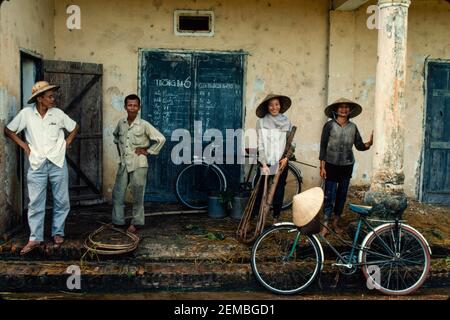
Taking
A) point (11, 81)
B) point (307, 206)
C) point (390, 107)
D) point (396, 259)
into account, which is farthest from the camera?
point (11, 81)

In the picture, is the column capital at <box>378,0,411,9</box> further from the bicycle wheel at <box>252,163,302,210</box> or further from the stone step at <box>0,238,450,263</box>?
the bicycle wheel at <box>252,163,302,210</box>

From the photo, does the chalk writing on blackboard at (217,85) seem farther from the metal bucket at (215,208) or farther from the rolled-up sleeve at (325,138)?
the rolled-up sleeve at (325,138)

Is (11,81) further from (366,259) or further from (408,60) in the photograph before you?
(408,60)

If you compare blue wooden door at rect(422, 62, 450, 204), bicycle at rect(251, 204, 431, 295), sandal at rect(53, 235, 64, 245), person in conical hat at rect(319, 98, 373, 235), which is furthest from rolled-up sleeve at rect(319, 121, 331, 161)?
sandal at rect(53, 235, 64, 245)

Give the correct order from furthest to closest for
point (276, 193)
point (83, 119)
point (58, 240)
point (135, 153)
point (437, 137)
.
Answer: point (437, 137) < point (83, 119) < point (276, 193) < point (135, 153) < point (58, 240)

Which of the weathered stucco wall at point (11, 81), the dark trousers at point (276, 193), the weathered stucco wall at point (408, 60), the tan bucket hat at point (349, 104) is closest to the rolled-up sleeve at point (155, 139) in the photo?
the dark trousers at point (276, 193)

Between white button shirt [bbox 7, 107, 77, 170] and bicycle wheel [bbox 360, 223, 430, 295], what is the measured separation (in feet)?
12.8

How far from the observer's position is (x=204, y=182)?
27.7 feet

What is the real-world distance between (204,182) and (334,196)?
2625 millimetres

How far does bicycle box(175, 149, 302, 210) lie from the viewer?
328 inches

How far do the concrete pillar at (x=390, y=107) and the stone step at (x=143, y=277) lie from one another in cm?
106

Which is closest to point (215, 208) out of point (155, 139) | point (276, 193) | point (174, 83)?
point (276, 193)
